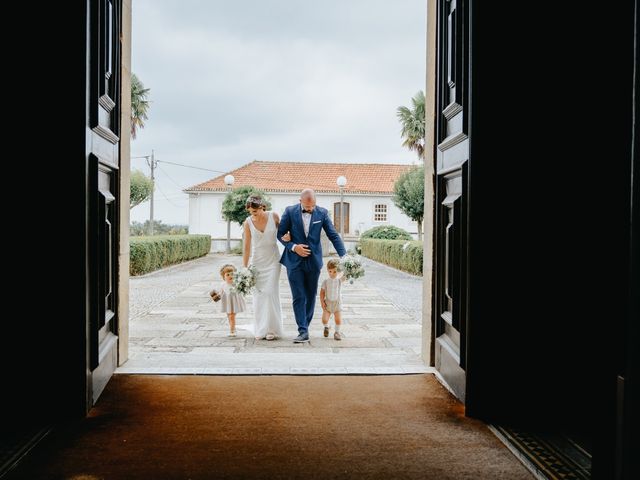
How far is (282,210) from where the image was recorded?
113 feet

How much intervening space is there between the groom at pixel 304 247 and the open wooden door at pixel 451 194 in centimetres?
198

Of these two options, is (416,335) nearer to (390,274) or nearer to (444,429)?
(444,429)

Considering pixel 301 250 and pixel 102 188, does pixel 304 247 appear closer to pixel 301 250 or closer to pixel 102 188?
pixel 301 250

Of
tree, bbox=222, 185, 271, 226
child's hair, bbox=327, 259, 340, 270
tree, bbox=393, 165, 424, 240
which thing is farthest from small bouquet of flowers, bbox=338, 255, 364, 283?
tree, bbox=393, 165, 424, 240

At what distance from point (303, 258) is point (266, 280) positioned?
605mm

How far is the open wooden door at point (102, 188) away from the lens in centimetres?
344

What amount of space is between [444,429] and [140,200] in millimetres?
27392

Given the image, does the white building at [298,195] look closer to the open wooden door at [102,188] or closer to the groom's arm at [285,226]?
the groom's arm at [285,226]

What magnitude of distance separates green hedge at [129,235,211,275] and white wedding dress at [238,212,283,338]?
9.29 m

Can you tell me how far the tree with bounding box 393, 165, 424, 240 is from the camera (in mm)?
27531

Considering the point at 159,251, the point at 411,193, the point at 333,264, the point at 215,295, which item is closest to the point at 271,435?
the point at 333,264

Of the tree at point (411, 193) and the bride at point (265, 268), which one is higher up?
the tree at point (411, 193)

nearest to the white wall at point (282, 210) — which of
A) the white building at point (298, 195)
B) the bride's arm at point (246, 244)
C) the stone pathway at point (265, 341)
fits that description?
the white building at point (298, 195)
